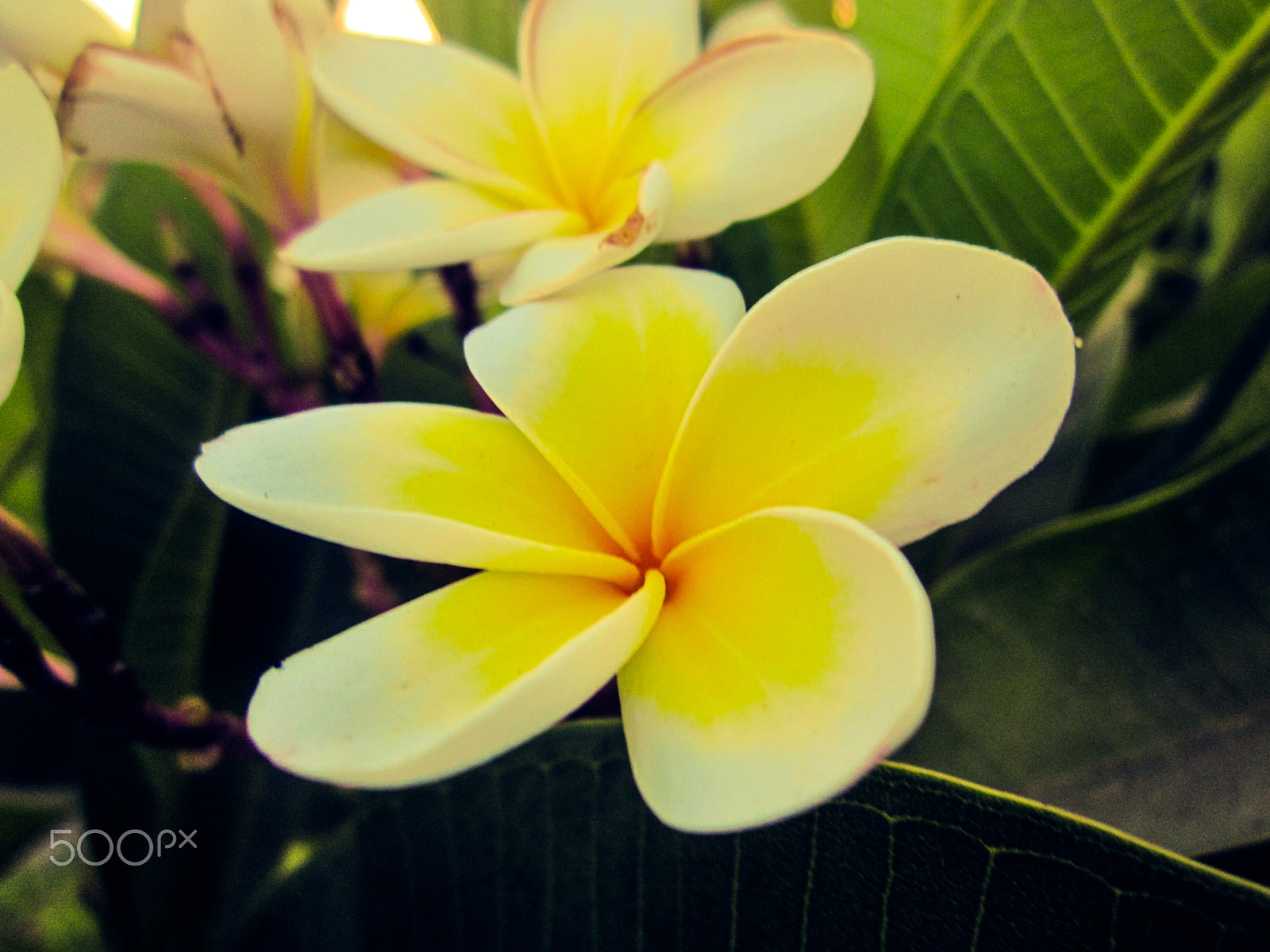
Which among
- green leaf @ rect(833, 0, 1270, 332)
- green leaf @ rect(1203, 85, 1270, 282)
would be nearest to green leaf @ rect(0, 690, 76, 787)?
green leaf @ rect(833, 0, 1270, 332)

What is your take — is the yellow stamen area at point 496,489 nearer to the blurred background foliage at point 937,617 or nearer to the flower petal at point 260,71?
the blurred background foliage at point 937,617

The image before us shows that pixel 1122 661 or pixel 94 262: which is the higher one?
pixel 94 262

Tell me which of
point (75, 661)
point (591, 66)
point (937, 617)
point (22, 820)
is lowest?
point (22, 820)

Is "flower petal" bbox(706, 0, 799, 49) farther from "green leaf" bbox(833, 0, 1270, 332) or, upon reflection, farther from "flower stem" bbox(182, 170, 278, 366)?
"flower stem" bbox(182, 170, 278, 366)

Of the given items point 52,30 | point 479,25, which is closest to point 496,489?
point 52,30

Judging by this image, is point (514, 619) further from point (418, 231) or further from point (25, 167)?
point (25, 167)

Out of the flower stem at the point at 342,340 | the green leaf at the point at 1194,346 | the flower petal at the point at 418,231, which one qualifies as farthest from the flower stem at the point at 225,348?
the green leaf at the point at 1194,346
